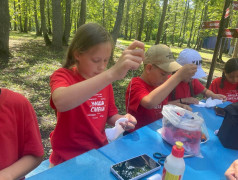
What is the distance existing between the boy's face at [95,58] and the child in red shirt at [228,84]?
2.31 metres

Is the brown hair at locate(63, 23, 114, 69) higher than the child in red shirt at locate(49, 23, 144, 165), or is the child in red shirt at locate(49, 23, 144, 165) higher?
→ the brown hair at locate(63, 23, 114, 69)

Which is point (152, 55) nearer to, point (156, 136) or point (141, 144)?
point (156, 136)

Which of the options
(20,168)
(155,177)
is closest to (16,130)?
(20,168)

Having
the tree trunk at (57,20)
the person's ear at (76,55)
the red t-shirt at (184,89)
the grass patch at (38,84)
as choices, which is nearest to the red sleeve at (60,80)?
the person's ear at (76,55)

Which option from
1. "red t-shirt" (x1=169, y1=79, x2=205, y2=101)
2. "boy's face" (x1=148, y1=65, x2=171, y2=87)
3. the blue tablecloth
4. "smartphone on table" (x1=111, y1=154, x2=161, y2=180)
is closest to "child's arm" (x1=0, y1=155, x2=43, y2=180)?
the blue tablecloth

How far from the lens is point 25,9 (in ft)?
68.1

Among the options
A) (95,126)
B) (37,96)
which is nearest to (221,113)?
(95,126)

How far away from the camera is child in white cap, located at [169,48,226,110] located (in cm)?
233

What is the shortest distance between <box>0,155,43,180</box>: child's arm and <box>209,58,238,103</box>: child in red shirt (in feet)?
9.63

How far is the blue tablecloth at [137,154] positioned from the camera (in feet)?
3.46

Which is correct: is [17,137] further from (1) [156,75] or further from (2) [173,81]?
(1) [156,75]

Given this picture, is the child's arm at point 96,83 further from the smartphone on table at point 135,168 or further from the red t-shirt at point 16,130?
the smartphone on table at point 135,168

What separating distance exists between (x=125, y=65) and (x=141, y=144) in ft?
1.90

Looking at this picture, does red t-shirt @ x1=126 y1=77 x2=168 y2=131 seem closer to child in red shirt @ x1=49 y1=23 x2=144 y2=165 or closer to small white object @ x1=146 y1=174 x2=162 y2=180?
child in red shirt @ x1=49 y1=23 x2=144 y2=165
